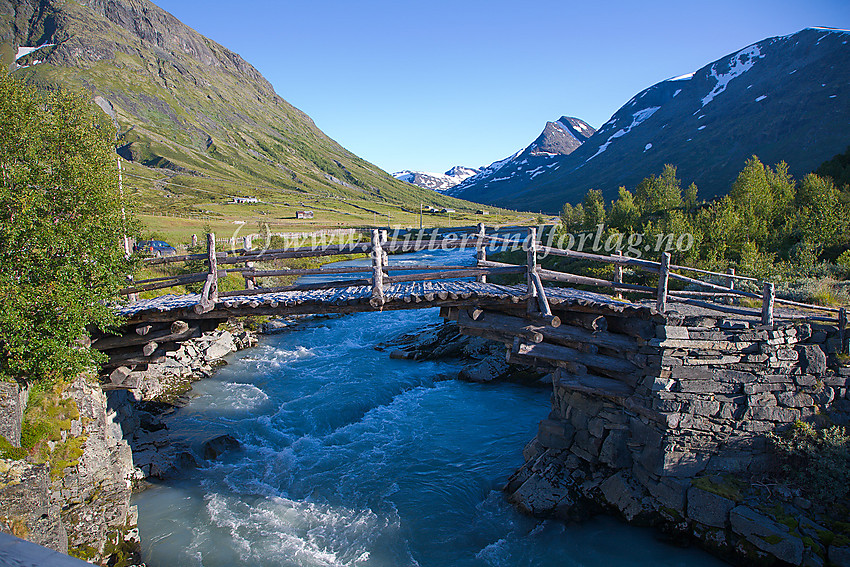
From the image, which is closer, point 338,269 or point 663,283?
point 663,283

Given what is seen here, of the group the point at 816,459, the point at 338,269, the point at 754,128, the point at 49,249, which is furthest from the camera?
the point at 754,128

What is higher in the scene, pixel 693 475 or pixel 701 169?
pixel 701 169

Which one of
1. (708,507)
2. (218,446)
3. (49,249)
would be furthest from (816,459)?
(49,249)

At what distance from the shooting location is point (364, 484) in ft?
41.1

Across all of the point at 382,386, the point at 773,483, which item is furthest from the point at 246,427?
the point at 773,483

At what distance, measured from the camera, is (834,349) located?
9.12 m

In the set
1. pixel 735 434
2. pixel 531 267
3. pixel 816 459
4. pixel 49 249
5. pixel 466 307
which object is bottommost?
pixel 816 459

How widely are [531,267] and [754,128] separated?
150 m

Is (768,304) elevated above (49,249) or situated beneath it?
situated beneath

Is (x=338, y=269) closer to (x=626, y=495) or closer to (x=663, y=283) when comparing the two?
(x=663, y=283)

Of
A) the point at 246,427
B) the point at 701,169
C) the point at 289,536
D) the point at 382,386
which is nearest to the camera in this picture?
the point at 289,536

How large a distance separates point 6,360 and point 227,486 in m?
6.37

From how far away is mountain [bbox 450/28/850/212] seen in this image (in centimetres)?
10344

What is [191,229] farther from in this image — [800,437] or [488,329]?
[800,437]
